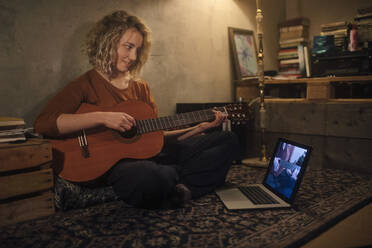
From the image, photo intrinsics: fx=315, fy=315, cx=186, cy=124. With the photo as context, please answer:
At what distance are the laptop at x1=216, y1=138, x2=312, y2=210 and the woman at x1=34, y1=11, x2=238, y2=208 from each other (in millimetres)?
175

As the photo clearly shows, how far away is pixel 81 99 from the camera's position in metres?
1.89

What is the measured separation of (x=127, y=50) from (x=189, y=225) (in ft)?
4.03

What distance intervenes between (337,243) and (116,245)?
982 millimetres

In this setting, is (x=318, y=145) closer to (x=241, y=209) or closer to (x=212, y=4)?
(x=241, y=209)

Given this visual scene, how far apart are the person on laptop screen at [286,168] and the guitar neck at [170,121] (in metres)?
0.50

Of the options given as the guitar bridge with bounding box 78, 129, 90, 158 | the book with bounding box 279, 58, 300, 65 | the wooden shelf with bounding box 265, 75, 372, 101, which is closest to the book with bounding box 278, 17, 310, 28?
the book with bounding box 279, 58, 300, 65

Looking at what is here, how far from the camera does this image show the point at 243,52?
333cm

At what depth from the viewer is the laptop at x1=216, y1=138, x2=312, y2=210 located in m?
1.73

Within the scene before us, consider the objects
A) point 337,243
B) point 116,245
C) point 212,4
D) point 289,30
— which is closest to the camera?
point 116,245

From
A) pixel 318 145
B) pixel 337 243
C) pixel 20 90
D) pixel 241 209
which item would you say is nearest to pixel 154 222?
pixel 241 209

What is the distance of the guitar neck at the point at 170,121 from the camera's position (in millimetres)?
1859

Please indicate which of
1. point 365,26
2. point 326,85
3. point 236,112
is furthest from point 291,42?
point 236,112

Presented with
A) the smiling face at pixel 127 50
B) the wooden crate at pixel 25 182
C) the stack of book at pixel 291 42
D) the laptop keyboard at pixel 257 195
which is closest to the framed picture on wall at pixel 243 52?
the stack of book at pixel 291 42

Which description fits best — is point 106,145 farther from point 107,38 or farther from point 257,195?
point 257,195
